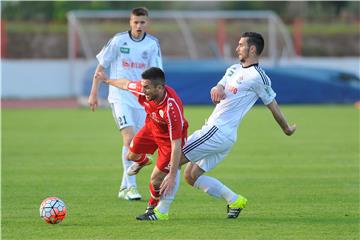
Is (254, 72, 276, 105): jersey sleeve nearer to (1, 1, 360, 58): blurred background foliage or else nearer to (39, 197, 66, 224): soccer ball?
(39, 197, 66, 224): soccer ball

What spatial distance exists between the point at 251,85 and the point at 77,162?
230 inches

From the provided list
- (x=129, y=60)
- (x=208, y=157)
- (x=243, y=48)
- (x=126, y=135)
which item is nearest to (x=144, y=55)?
(x=129, y=60)

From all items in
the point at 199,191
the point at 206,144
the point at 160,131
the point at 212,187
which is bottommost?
the point at 199,191

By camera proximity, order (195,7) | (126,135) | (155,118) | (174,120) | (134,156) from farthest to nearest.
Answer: (195,7)
(126,135)
(134,156)
(155,118)
(174,120)

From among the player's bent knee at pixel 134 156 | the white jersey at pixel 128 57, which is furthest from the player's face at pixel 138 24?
the player's bent knee at pixel 134 156

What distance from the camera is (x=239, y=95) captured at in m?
8.91

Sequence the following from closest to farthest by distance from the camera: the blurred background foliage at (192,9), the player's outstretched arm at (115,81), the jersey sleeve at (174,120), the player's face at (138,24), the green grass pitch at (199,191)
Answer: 1. the green grass pitch at (199,191)
2. the jersey sleeve at (174,120)
3. the player's outstretched arm at (115,81)
4. the player's face at (138,24)
5. the blurred background foliage at (192,9)

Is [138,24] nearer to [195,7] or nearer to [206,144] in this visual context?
[206,144]

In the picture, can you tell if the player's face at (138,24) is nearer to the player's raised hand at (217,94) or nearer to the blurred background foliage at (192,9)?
the player's raised hand at (217,94)

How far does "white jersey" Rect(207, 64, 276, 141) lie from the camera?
887 centimetres

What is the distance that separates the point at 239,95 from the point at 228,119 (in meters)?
0.29

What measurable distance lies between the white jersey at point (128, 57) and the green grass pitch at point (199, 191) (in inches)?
53.2

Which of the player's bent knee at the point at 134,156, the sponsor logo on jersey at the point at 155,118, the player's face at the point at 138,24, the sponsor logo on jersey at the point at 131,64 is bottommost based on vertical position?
the player's bent knee at the point at 134,156

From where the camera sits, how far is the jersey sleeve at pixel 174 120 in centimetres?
839
